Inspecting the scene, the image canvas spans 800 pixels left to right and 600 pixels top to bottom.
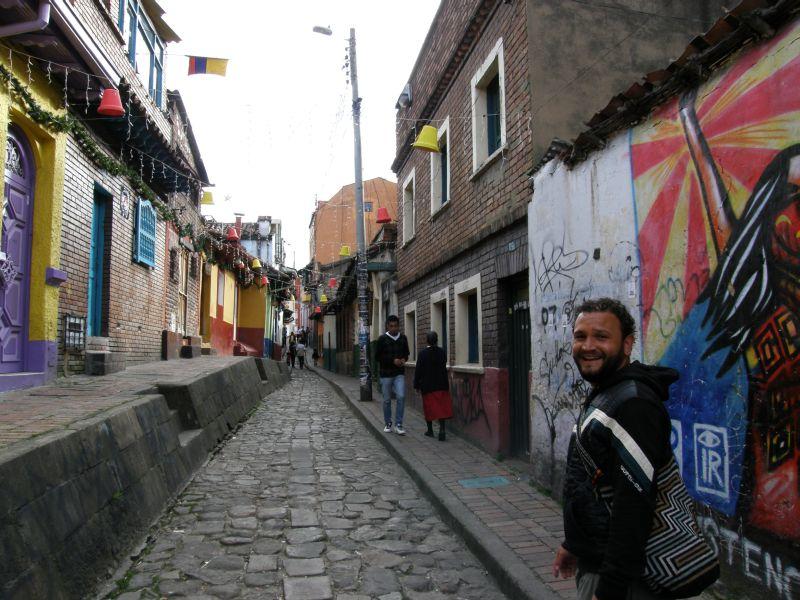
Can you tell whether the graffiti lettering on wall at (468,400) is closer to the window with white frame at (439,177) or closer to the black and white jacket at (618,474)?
the window with white frame at (439,177)

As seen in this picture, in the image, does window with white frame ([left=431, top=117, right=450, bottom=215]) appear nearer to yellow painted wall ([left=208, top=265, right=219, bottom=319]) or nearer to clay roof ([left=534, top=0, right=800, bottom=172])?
clay roof ([left=534, top=0, right=800, bottom=172])

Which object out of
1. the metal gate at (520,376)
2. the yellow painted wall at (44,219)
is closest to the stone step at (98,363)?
the yellow painted wall at (44,219)

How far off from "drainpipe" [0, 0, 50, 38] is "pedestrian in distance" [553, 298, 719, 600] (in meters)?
6.42

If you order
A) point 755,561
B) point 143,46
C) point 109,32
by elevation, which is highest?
point 143,46

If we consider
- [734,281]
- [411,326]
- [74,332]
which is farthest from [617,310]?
[411,326]

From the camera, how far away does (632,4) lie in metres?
7.48

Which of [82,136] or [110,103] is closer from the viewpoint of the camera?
[110,103]

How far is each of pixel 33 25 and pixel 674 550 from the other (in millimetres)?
7057

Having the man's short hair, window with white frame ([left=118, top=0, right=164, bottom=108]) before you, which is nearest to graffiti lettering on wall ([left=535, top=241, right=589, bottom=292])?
the man's short hair

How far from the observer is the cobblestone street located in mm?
3918

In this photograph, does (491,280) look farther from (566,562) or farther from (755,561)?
(566,562)

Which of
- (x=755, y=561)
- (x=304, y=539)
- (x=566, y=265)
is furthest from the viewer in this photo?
(x=566, y=265)

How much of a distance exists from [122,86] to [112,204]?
196cm

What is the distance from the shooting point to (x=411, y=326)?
45.2 feet
